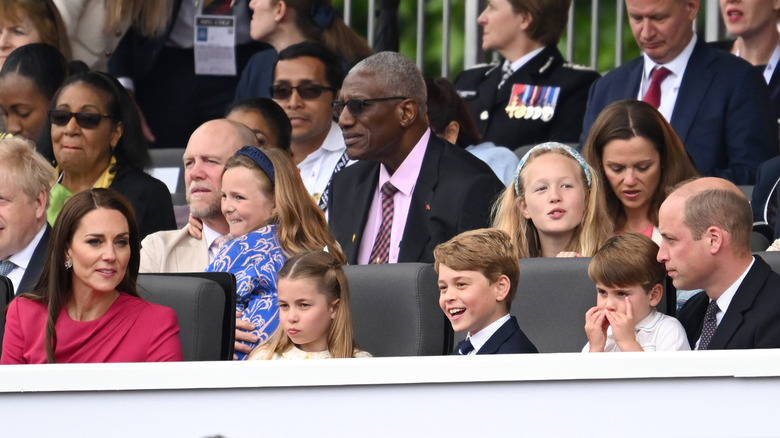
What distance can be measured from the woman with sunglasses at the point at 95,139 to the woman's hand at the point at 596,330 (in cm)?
205

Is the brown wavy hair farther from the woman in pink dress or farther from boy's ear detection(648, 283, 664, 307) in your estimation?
the woman in pink dress

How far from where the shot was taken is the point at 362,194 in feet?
16.0

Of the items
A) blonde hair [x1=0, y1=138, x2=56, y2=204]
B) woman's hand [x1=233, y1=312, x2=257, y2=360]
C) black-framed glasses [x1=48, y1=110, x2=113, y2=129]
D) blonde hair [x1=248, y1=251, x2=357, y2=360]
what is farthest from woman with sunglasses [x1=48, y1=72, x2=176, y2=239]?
blonde hair [x1=248, y1=251, x2=357, y2=360]

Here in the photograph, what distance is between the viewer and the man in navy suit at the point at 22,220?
4.32 metres

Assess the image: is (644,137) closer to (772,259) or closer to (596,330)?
(772,259)

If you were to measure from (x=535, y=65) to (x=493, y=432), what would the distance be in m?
3.65

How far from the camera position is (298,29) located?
6.44 metres

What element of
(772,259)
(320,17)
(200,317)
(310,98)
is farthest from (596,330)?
(320,17)

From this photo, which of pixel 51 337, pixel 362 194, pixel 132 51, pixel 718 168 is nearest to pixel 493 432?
pixel 51 337

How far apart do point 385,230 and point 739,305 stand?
1.70 metres

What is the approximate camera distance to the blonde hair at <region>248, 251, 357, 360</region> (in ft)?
12.1

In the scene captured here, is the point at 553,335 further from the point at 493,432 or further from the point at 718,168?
the point at 718,168

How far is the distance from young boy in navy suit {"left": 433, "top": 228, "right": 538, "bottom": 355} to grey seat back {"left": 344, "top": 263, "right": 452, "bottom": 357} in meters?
0.12

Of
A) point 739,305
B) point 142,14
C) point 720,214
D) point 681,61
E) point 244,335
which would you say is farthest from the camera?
point 142,14
